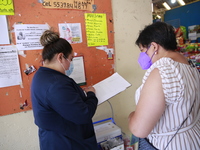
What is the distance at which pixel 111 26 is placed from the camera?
1441 mm

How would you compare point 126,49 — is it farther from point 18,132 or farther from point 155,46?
point 18,132

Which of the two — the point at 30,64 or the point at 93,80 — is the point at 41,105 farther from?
the point at 93,80

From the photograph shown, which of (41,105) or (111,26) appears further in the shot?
(111,26)

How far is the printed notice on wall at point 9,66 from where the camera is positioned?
1052mm

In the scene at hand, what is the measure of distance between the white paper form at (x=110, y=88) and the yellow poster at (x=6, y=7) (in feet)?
2.66

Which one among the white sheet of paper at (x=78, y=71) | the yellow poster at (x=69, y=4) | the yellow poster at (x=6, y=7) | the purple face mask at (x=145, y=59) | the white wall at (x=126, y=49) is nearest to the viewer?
the purple face mask at (x=145, y=59)

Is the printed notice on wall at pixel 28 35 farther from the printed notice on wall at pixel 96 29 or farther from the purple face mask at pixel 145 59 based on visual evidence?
the purple face mask at pixel 145 59

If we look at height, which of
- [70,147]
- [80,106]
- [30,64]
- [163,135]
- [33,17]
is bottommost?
[70,147]

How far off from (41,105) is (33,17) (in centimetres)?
70

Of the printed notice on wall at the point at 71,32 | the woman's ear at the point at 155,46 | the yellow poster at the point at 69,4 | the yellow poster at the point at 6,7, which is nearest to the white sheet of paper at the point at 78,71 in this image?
the printed notice on wall at the point at 71,32

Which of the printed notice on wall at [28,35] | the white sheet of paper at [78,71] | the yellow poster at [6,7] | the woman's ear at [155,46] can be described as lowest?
the white sheet of paper at [78,71]

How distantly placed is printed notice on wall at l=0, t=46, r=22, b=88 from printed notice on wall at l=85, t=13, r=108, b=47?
→ 1.97ft

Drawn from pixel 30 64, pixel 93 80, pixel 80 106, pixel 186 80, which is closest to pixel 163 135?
pixel 186 80

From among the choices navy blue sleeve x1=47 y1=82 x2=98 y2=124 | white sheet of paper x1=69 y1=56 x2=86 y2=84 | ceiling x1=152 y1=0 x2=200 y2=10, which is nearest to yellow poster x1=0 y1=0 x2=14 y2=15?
white sheet of paper x1=69 y1=56 x2=86 y2=84
